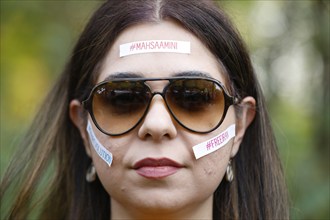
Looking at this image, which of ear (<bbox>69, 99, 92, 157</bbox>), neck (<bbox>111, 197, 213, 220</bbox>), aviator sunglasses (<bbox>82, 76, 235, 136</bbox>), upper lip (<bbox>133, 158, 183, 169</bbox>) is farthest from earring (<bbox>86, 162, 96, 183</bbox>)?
upper lip (<bbox>133, 158, 183, 169</bbox>)

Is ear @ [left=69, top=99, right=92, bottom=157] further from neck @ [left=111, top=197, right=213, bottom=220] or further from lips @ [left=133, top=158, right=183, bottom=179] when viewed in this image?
lips @ [left=133, top=158, right=183, bottom=179]

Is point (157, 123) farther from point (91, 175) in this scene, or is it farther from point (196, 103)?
point (91, 175)

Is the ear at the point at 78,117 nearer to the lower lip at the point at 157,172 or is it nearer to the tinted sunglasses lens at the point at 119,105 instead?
the tinted sunglasses lens at the point at 119,105

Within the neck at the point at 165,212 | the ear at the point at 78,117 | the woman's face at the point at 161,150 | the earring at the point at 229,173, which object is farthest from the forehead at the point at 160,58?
the neck at the point at 165,212

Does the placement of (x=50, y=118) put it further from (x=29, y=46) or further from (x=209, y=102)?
(x=29, y=46)

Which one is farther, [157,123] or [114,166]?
[114,166]

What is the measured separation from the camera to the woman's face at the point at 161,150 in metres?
2.31

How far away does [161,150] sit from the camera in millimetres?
2305

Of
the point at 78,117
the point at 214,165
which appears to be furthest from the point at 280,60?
the point at 214,165

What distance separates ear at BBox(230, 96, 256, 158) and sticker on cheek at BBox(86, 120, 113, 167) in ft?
1.71

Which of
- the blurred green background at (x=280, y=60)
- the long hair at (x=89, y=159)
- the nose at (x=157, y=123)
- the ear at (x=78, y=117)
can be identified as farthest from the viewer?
the blurred green background at (x=280, y=60)

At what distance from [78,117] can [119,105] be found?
43cm

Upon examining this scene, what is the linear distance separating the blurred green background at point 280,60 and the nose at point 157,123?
0.72 meters

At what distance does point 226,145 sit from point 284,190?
20.8 inches
